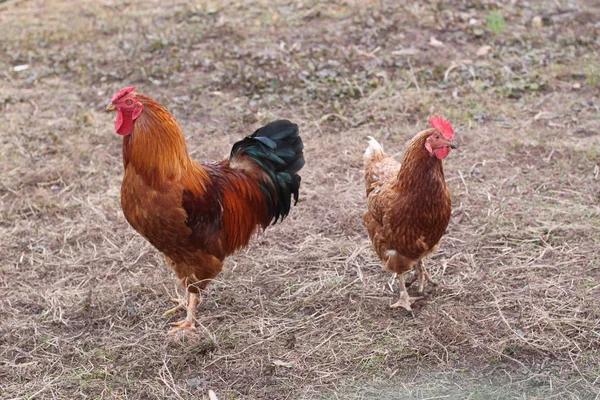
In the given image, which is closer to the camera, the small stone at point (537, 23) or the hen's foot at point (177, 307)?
the hen's foot at point (177, 307)

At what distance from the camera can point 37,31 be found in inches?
360

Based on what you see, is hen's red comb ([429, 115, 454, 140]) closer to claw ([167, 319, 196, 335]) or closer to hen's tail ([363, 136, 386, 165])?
hen's tail ([363, 136, 386, 165])

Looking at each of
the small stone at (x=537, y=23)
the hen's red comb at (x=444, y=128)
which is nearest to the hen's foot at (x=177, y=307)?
the hen's red comb at (x=444, y=128)

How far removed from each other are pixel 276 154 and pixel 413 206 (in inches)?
38.9

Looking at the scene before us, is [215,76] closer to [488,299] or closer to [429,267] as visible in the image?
[429,267]

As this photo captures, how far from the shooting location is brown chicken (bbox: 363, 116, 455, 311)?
383cm

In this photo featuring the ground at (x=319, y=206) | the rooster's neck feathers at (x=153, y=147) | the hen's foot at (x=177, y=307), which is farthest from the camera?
the hen's foot at (x=177, y=307)

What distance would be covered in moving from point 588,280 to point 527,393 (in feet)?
3.90

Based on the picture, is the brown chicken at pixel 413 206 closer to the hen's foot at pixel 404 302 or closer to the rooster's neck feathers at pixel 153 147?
the hen's foot at pixel 404 302

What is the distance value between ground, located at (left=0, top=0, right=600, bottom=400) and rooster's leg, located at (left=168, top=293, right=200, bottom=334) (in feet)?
0.31

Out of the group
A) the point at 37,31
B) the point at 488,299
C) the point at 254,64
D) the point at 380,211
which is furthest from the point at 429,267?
the point at 37,31

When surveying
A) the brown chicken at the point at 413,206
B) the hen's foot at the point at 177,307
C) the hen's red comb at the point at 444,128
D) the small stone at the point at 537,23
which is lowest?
the hen's foot at the point at 177,307

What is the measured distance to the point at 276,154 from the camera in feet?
14.1

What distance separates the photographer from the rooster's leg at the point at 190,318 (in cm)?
423
